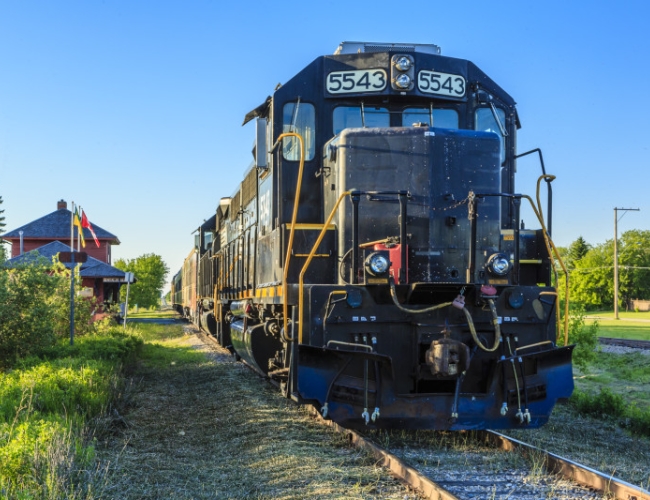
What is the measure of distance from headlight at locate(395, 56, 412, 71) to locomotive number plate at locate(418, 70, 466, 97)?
0.57 feet

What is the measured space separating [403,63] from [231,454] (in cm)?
455

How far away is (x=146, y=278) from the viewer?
62562 mm

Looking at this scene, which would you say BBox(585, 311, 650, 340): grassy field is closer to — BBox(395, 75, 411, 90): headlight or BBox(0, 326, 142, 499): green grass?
BBox(395, 75, 411, 90): headlight

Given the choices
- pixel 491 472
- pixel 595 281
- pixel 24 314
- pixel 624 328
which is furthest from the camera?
pixel 595 281

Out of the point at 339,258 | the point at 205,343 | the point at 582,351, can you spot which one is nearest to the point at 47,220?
the point at 205,343

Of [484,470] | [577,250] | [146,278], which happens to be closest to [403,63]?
[484,470]

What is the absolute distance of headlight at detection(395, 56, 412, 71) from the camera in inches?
307

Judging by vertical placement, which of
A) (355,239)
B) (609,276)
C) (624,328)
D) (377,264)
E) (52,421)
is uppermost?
(609,276)

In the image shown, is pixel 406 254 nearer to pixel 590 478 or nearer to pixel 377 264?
pixel 377 264

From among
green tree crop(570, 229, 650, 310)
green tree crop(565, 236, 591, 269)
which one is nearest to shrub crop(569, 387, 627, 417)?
green tree crop(570, 229, 650, 310)

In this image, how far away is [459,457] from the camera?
A: 621cm

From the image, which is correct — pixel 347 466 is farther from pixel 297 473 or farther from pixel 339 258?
pixel 339 258

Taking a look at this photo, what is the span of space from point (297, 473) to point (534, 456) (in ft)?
6.61

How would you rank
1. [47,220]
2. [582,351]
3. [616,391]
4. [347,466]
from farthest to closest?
[47,220] < [582,351] < [616,391] < [347,466]
